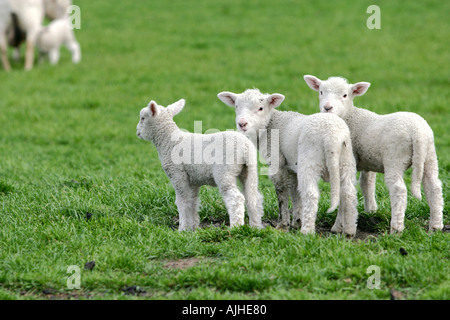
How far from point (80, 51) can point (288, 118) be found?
535 inches

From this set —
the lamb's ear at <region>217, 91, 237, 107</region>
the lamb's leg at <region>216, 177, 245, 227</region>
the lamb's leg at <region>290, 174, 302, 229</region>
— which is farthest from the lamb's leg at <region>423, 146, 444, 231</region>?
the lamb's ear at <region>217, 91, 237, 107</region>

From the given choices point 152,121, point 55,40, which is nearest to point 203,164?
point 152,121

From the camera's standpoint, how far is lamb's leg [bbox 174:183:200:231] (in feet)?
23.0

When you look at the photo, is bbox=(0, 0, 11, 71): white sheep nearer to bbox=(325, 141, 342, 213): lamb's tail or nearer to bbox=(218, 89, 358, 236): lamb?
bbox=(218, 89, 358, 236): lamb

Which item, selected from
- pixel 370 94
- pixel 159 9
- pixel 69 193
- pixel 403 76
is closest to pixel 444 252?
pixel 69 193

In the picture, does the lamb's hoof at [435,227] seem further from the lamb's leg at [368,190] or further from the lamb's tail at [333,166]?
the lamb's tail at [333,166]

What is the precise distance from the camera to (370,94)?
15.2m

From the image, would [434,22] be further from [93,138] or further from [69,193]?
[69,193]

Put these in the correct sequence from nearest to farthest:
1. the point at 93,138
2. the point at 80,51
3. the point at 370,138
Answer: the point at 370,138, the point at 93,138, the point at 80,51

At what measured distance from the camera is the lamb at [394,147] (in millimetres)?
6410

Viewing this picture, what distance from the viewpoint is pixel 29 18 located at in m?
17.8

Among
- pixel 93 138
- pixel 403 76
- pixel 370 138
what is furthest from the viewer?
pixel 403 76

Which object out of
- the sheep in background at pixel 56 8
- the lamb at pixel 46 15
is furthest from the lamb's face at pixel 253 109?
the sheep in background at pixel 56 8

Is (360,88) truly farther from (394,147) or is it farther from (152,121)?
(152,121)
